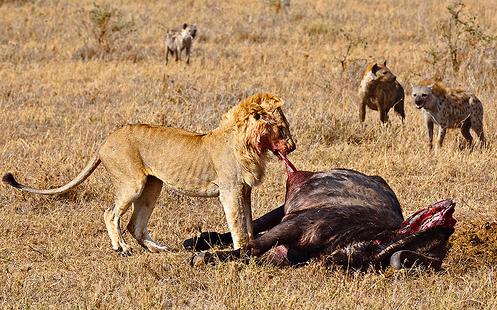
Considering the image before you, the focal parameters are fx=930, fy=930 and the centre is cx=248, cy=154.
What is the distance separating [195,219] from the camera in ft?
28.5

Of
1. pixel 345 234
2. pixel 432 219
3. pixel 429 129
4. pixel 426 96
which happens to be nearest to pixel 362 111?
pixel 426 96

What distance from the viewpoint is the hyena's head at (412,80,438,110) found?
12.7 metres

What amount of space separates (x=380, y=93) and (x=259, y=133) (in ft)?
23.3

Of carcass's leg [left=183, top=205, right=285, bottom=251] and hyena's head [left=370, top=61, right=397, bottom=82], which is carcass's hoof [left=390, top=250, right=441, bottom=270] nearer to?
carcass's leg [left=183, top=205, right=285, bottom=251]

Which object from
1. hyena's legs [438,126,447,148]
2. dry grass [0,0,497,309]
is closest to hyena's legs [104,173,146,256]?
dry grass [0,0,497,309]

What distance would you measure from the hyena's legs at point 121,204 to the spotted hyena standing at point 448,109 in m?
5.92

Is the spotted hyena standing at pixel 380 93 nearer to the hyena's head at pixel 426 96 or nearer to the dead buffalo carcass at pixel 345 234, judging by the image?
the hyena's head at pixel 426 96

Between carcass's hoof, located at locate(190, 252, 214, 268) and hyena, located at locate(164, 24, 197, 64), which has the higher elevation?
carcass's hoof, located at locate(190, 252, 214, 268)

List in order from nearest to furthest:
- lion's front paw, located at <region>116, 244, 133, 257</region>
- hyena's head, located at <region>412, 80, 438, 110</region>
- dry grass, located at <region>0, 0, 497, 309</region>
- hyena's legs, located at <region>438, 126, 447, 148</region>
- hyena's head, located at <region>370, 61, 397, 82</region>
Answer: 1. dry grass, located at <region>0, 0, 497, 309</region>
2. lion's front paw, located at <region>116, 244, 133, 257</region>
3. hyena's legs, located at <region>438, 126, 447, 148</region>
4. hyena's head, located at <region>412, 80, 438, 110</region>
5. hyena's head, located at <region>370, 61, 397, 82</region>

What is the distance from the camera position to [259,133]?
6.93 meters

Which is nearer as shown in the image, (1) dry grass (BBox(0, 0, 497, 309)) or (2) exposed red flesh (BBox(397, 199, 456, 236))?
(1) dry grass (BBox(0, 0, 497, 309))

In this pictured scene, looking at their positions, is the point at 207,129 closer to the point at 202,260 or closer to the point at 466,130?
the point at 466,130

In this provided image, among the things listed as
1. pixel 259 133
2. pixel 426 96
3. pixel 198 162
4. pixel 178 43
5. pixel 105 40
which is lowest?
pixel 105 40

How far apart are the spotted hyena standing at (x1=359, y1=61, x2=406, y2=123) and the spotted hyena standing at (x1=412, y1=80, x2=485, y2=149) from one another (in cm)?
77
